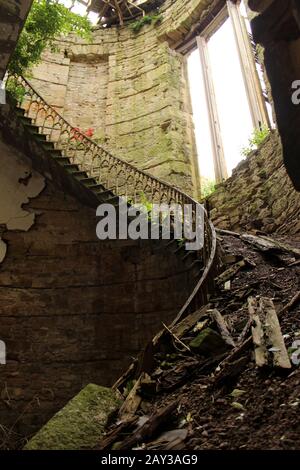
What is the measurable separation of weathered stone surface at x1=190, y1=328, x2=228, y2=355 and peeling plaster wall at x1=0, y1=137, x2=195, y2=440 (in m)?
2.81

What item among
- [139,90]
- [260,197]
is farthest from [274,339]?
[139,90]

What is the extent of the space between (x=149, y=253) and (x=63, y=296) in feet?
6.86

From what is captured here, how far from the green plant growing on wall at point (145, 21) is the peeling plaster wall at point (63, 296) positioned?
387 inches

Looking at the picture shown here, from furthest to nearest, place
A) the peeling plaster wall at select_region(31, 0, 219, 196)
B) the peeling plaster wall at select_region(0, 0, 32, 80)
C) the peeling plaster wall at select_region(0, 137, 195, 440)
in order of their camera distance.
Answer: the peeling plaster wall at select_region(31, 0, 219, 196) < the peeling plaster wall at select_region(0, 137, 195, 440) < the peeling plaster wall at select_region(0, 0, 32, 80)

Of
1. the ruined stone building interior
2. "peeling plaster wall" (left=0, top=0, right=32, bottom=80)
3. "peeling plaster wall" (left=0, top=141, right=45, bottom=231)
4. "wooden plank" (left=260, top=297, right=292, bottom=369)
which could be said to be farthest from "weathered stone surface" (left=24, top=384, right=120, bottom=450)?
"peeling plaster wall" (left=0, top=141, right=45, bottom=231)

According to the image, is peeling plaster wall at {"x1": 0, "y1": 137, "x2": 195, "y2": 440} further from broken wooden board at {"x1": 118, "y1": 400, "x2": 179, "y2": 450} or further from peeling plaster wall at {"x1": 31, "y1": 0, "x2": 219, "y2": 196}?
peeling plaster wall at {"x1": 31, "y1": 0, "x2": 219, "y2": 196}

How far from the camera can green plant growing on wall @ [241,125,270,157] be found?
8.80 metres

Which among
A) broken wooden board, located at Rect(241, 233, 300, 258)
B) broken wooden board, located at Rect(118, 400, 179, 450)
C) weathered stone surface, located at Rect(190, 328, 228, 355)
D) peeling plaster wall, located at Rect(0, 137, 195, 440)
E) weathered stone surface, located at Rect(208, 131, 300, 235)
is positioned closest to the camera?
broken wooden board, located at Rect(118, 400, 179, 450)

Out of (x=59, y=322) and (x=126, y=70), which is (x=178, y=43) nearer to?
(x=126, y=70)

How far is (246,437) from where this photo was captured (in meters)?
2.01

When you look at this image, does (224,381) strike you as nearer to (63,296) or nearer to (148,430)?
(148,430)

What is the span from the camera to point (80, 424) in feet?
9.08

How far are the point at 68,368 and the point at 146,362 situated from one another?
12.3ft

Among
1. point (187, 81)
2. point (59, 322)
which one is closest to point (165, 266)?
point (59, 322)
